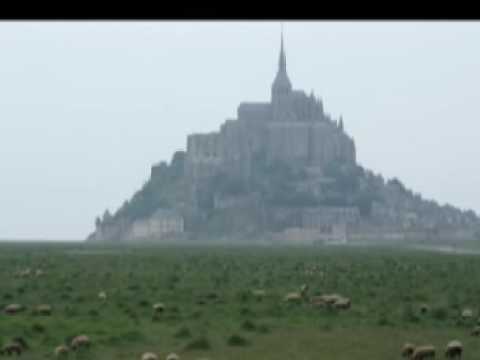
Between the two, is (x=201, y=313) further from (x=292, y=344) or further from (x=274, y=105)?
(x=274, y=105)

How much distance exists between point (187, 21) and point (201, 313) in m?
16.6

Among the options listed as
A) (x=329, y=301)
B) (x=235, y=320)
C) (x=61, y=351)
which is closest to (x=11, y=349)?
(x=61, y=351)

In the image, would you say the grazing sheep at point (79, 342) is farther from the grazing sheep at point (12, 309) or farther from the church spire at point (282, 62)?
the church spire at point (282, 62)

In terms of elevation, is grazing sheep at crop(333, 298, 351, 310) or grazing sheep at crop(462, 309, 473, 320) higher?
grazing sheep at crop(333, 298, 351, 310)

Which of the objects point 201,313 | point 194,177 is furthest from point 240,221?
point 201,313

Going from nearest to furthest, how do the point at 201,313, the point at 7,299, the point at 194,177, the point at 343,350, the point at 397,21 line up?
the point at 397,21
the point at 343,350
the point at 201,313
the point at 7,299
the point at 194,177

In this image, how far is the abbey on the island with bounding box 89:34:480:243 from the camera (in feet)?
497

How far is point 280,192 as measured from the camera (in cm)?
15388

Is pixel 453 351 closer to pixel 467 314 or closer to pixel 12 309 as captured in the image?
pixel 467 314

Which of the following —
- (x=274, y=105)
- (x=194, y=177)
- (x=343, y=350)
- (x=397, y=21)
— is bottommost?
(x=343, y=350)

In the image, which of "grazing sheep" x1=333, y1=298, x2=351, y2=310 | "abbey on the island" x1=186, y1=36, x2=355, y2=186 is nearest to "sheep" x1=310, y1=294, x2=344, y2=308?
"grazing sheep" x1=333, y1=298, x2=351, y2=310

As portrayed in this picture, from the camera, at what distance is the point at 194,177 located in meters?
160

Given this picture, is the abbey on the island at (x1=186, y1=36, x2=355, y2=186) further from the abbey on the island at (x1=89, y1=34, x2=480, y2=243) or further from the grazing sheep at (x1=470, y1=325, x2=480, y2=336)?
the grazing sheep at (x1=470, y1=325, x2=480, y2=336)

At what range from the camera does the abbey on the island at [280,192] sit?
152 metres
